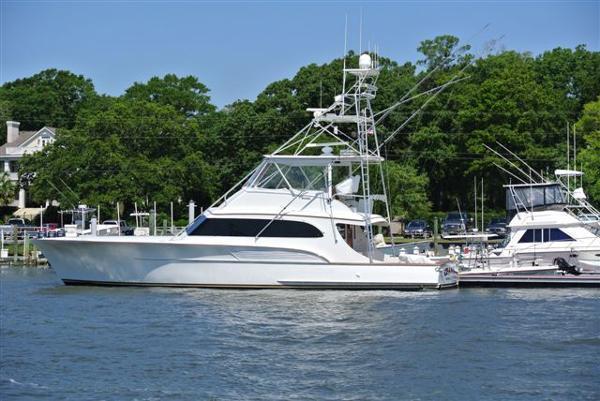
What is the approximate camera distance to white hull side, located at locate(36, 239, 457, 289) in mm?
32000

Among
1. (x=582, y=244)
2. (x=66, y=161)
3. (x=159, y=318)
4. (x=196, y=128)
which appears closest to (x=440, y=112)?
(x=196, y=128)

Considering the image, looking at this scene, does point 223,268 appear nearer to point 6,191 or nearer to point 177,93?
point 6,191

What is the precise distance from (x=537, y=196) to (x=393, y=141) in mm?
39255

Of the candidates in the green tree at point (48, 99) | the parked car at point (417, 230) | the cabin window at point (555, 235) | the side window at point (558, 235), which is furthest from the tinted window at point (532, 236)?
the green tree at point (48, 99)

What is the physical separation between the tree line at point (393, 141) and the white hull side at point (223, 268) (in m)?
29.2

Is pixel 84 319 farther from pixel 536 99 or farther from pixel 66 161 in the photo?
pixel 536 99

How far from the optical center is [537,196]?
37656 millimetres

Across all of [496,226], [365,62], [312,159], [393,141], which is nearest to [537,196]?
[365,62]

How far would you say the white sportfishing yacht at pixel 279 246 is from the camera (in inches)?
1264

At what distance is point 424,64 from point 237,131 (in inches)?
791

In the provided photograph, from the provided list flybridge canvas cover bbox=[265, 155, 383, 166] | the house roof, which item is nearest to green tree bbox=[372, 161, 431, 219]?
flybridge canvas cover bbox=[265, 155, 383, 166]

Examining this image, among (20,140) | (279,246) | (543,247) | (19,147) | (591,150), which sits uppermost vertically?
(20,140)

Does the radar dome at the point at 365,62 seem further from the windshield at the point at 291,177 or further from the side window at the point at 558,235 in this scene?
the side window at the point at 558,235

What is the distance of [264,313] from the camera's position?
2784 centimetres
